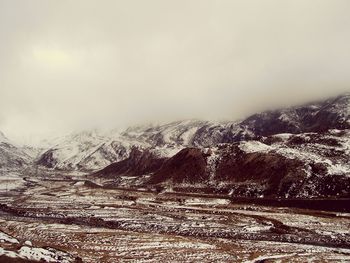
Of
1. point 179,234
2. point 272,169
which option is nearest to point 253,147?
point 272,169

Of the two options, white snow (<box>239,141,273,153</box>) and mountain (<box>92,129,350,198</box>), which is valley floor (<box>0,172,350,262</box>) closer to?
mountain (<box>92,129,350,198</box>)

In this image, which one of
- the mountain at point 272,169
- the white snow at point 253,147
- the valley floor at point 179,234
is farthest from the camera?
the white snow at point 253,147

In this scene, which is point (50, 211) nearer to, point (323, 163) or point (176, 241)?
point (176, 241)

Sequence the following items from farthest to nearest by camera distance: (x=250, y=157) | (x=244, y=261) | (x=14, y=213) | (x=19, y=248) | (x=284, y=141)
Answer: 1. (x=284, y=141)
2. (x=250, y=157)
3. (x=14, y=213)
4. (x=244, y=261)
5. (x=19, y=248)

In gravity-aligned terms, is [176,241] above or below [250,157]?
below

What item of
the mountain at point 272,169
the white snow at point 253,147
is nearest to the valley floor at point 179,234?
the mountain at point 272,169

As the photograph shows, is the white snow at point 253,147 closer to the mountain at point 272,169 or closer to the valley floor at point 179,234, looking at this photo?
the mountain at point 272,169

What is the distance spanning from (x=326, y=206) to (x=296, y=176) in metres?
32.3

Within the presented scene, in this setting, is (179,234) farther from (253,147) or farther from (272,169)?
(253,147)

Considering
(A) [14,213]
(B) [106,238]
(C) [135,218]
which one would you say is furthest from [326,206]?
(A) [14,213]

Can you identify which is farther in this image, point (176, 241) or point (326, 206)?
point (326, 206)

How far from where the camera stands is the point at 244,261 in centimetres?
4828

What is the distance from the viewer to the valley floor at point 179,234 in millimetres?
49969

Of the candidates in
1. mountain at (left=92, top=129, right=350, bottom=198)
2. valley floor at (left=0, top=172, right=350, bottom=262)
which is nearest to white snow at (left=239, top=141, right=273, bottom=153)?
mountain at (left=92, top=129, right=350, bottom=198)
